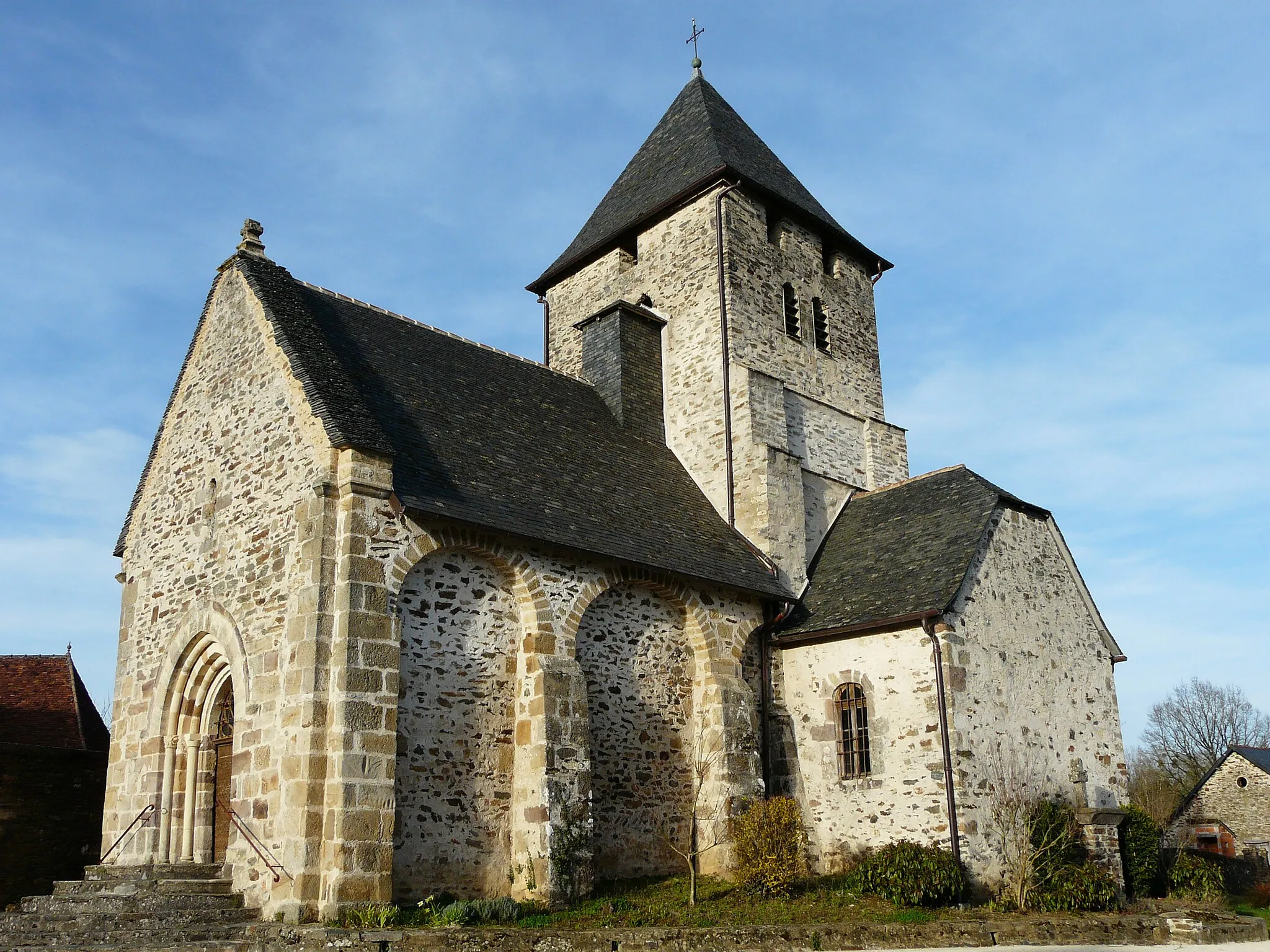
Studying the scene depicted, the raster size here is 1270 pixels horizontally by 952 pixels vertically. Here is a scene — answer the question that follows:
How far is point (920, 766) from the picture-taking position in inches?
578

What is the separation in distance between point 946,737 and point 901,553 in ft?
11.6

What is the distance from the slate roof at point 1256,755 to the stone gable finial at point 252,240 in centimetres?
2876

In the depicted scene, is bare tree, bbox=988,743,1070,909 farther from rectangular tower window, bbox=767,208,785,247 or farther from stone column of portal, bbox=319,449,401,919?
rectangular tower window, bbox=767,208,785,247

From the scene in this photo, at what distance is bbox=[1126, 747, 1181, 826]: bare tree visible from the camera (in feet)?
107

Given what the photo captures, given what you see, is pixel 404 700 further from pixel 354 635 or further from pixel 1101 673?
pixel 1101 673

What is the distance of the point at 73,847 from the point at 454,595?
8299 mm

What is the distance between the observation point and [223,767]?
45.9 feet

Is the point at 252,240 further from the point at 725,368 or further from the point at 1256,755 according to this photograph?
the point at 1256,755

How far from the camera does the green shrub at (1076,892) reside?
1389cm

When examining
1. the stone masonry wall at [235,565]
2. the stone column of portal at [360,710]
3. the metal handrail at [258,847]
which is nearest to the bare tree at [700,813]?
the stone column of portal at [360,710]

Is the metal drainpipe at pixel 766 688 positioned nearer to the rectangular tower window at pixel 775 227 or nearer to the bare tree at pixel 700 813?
the bare tree at pixel 700 813

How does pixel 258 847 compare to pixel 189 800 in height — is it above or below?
below

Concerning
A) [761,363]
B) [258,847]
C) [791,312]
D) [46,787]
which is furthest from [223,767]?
[791,312]

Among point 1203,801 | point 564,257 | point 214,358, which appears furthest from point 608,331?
point 1203,801
